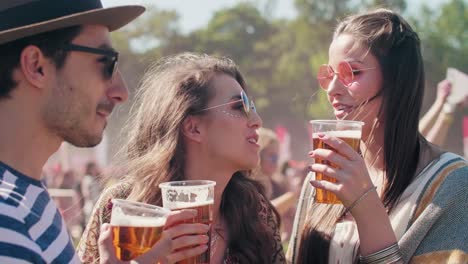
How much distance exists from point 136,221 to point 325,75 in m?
1.35

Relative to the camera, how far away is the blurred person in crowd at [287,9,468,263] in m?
2.57

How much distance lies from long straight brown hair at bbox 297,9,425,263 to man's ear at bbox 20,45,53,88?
1.52m

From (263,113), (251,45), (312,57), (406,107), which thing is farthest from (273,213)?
(251,45)

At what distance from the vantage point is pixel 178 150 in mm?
3246

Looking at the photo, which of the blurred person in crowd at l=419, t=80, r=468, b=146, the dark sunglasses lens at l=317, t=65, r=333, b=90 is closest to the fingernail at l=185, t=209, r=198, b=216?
the dark sunglasses lens at l=317, t=65, r=333, b=90

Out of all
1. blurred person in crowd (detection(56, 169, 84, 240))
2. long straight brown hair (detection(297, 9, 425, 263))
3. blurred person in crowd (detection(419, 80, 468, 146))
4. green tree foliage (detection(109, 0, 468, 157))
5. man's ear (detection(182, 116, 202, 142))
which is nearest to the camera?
long straight brown hair (detection(297, 9, 425, 263))

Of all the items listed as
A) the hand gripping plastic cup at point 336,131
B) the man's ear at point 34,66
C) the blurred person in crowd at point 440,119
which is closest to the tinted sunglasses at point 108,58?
the man's ear at point 34,66

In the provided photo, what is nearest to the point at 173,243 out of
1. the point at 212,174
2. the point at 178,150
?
the point at 212,174

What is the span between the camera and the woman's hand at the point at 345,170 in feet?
8.30

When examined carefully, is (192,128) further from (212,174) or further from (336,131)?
(336,131)

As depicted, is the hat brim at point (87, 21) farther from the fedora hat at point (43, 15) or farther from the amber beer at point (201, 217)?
the amber beer at point (201, 217)

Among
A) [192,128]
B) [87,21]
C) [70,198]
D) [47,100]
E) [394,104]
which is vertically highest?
[87,21]

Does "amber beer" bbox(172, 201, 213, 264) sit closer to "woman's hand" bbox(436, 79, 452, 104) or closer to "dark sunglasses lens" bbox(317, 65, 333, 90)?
"dark sunglasses lens" bbox(317, 65, 333, 90)

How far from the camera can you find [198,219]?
2.30 metres
